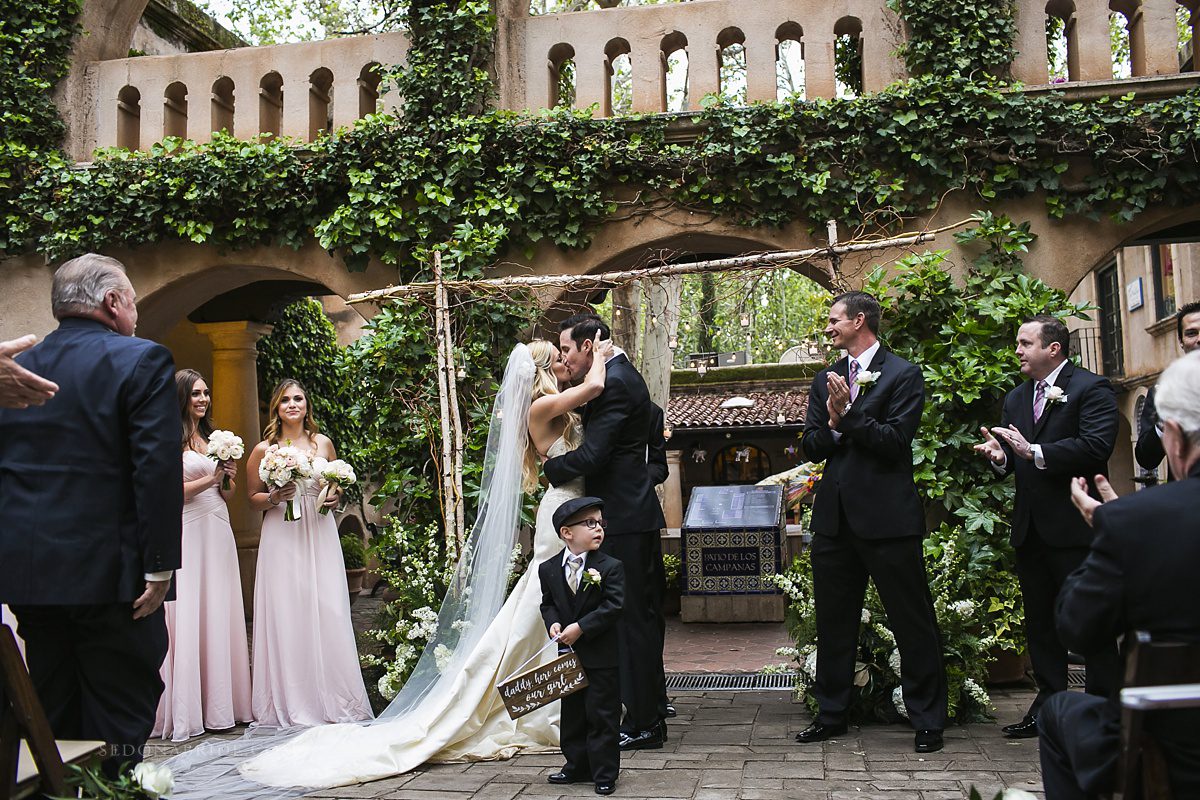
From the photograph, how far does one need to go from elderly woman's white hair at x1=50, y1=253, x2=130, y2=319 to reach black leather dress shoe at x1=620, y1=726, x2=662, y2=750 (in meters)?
3.27

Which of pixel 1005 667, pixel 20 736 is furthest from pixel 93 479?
pixel 1005 667

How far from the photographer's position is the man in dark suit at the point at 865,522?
5.19 metres

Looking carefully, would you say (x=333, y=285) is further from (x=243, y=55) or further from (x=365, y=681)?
(x=365, y=681)

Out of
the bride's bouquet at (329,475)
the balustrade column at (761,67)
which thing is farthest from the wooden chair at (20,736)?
the balustrade column at (761,67)

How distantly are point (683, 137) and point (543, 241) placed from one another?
132 centimetres

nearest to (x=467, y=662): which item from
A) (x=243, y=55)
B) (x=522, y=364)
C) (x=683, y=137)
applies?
(x=522, y=364)

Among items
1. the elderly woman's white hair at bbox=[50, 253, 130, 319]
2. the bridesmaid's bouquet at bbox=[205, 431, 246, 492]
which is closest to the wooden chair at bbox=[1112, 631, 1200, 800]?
the elderly woman's white hair at bbox=[50, 253, 130, 319]

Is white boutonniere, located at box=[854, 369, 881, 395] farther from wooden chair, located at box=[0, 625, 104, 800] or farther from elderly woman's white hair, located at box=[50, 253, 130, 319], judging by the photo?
wooden chair, located at box=[0, 625, 104, 800]

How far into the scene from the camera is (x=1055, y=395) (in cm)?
516

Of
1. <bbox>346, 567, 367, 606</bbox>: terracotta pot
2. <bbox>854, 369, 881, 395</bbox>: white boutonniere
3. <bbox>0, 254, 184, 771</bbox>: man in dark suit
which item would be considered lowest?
<bbox>346, 567, 367, 606</bbox>: terracotta pot

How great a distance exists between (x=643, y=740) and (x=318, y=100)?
6049 millimetres

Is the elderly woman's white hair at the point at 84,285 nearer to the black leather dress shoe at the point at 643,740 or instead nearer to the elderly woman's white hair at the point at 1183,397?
the black leather dress shoe at the point at 643,740

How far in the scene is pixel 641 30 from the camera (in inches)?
318

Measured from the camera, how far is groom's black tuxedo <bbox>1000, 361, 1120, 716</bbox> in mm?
5094
